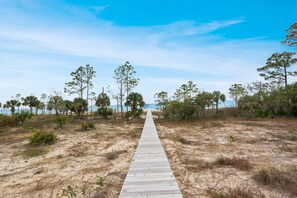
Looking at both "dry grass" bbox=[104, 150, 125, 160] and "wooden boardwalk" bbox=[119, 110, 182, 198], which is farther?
"dry grass" bbox=[104, 150, 125, 160]

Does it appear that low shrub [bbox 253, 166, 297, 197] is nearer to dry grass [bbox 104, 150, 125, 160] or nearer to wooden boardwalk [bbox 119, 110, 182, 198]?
wooden boardwalk [bbox 119, 110, 182, 198]

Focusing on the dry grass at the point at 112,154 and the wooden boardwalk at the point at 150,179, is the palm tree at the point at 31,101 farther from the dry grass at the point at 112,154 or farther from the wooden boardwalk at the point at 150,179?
the wooden boardwalk at the point at 150,179

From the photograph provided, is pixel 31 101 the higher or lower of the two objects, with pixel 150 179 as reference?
higher

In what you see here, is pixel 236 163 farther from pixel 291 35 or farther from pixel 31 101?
pixel 31 101

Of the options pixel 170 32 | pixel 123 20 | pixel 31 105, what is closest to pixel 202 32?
pixel 170 32

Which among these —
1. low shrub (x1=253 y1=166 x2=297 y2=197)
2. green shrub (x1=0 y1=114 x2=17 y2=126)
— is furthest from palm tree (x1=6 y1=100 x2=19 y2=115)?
low shrub (x1=253 y1=166 x2=297 y2=197)

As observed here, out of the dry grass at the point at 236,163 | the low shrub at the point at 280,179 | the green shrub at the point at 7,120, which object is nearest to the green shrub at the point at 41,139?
the dry grass at the point at 236,163

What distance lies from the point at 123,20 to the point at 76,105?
1421 centimetres

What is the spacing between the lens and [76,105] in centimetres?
2422

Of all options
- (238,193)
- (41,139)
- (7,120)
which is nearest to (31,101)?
(7,120)

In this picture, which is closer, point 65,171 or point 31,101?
point 65,171

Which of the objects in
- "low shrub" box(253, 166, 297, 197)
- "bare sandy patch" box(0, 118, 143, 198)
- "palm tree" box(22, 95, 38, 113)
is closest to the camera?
"low shrub" box(253, 166, 297, 197)

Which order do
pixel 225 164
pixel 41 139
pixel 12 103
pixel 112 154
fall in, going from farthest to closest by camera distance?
pixel 12 103
pixel 41 139
pixel 112 154
pixel 225 164

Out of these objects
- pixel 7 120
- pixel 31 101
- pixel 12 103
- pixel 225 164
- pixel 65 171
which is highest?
pixel 31 101
